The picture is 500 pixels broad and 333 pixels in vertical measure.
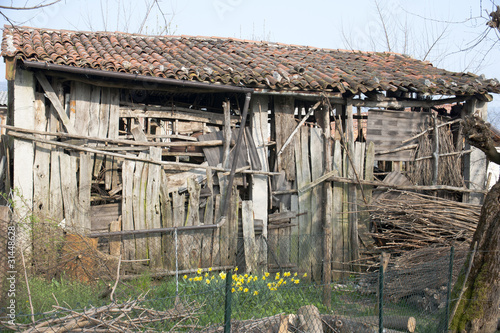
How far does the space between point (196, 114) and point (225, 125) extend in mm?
610

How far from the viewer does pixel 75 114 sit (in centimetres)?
793

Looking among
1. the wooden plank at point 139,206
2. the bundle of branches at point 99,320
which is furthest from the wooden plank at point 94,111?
the bundle of branches at point 99,320

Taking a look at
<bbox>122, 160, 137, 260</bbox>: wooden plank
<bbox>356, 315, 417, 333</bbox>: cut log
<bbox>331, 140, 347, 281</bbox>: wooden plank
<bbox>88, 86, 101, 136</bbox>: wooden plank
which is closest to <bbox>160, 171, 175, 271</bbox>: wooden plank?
<bbox>122, 160, 137, 260</bbox>: wooden plank

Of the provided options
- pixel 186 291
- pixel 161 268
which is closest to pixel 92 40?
pixel 161 268

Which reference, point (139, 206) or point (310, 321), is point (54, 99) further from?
point (310, 321)

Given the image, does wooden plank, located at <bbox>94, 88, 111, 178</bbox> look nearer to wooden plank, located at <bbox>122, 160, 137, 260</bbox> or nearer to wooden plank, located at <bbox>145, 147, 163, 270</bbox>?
wooden plank, located at <bbox>122, 160, 137, 260</bbox>

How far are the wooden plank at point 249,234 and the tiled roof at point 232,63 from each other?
231cm

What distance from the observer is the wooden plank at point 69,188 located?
25.1ft

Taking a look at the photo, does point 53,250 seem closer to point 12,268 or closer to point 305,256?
point 12,268

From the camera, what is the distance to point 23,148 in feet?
24.6

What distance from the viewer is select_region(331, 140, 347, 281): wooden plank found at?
29.8 feet

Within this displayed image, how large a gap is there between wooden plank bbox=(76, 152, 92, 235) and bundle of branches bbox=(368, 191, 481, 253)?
519 centimetres

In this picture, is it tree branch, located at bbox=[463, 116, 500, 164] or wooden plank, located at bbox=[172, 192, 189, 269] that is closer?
tree branch, located at bbox=[463, 116, 500, 164]

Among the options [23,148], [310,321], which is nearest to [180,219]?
[23,148]
